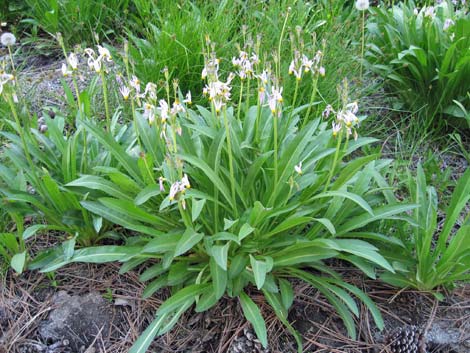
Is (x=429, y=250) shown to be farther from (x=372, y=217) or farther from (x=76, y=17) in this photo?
(x=76, y=17)

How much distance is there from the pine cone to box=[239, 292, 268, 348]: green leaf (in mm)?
583

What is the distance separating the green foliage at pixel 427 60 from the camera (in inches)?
131

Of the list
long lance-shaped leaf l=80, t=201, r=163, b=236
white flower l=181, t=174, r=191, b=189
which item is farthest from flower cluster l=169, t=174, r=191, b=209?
long lance-shaped leaf l=80, t=201, r=163, b=236

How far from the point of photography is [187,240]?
2080mm

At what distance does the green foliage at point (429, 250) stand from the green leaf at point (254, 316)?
0.61 metres

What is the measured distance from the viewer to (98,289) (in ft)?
7.99

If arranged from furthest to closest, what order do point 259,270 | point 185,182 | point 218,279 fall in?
point 218,279, point 259,270, point 185,182

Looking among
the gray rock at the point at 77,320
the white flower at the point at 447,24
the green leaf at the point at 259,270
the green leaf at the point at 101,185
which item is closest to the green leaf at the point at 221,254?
the green leaf at the point at 259,270

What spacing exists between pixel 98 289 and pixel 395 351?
4.26 feet

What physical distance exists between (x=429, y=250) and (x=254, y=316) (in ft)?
2.67

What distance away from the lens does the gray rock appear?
7.54ft

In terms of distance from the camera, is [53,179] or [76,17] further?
[76,17]

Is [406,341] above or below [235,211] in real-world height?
below

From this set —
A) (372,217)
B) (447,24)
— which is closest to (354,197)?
(372,217)
